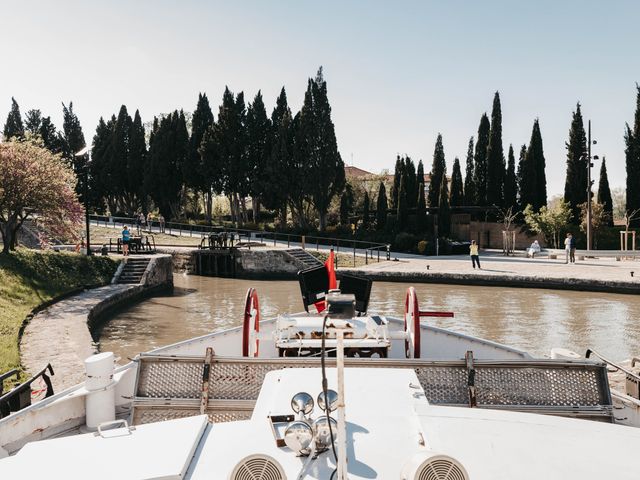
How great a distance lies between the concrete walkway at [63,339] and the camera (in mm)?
9023

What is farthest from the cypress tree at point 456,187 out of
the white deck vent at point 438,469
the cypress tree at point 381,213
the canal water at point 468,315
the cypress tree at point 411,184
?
the white deck vent at point 438,469

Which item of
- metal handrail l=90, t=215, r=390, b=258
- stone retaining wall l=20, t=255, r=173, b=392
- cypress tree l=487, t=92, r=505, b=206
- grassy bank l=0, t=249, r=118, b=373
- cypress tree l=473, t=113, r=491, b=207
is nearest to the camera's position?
stone retaining wall l=20, t=255, r=173, b=392

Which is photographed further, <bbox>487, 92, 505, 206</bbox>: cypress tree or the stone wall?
<bbox>487, 92, 505, 206</bbox>: cypress tree

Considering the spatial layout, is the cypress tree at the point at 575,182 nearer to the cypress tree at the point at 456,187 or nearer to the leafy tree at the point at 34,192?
the cypress tree at the point at 456,187

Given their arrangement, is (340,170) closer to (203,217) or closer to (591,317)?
(203,217)

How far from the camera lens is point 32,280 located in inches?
712

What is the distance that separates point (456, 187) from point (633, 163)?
49.2 ft

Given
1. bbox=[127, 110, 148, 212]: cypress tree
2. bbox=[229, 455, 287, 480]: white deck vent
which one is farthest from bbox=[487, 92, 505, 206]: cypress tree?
bbox=[229, 455, 287, 480]: white deck vent

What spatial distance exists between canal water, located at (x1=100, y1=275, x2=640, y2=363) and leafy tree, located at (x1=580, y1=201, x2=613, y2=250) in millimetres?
19087

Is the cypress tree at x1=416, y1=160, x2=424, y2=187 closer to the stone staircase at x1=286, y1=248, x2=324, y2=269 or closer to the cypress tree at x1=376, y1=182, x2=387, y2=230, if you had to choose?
the cypress tree at x1=376, y1=182, x2=387, y2=230

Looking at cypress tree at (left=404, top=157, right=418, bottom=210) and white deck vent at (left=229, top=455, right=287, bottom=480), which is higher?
cypress tree at (left=404, top=157, right=418, bottom=210)

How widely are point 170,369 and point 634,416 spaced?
153 inches

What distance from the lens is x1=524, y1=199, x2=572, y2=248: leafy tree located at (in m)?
38.5

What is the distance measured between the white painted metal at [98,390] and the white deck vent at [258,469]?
9.51 feet
